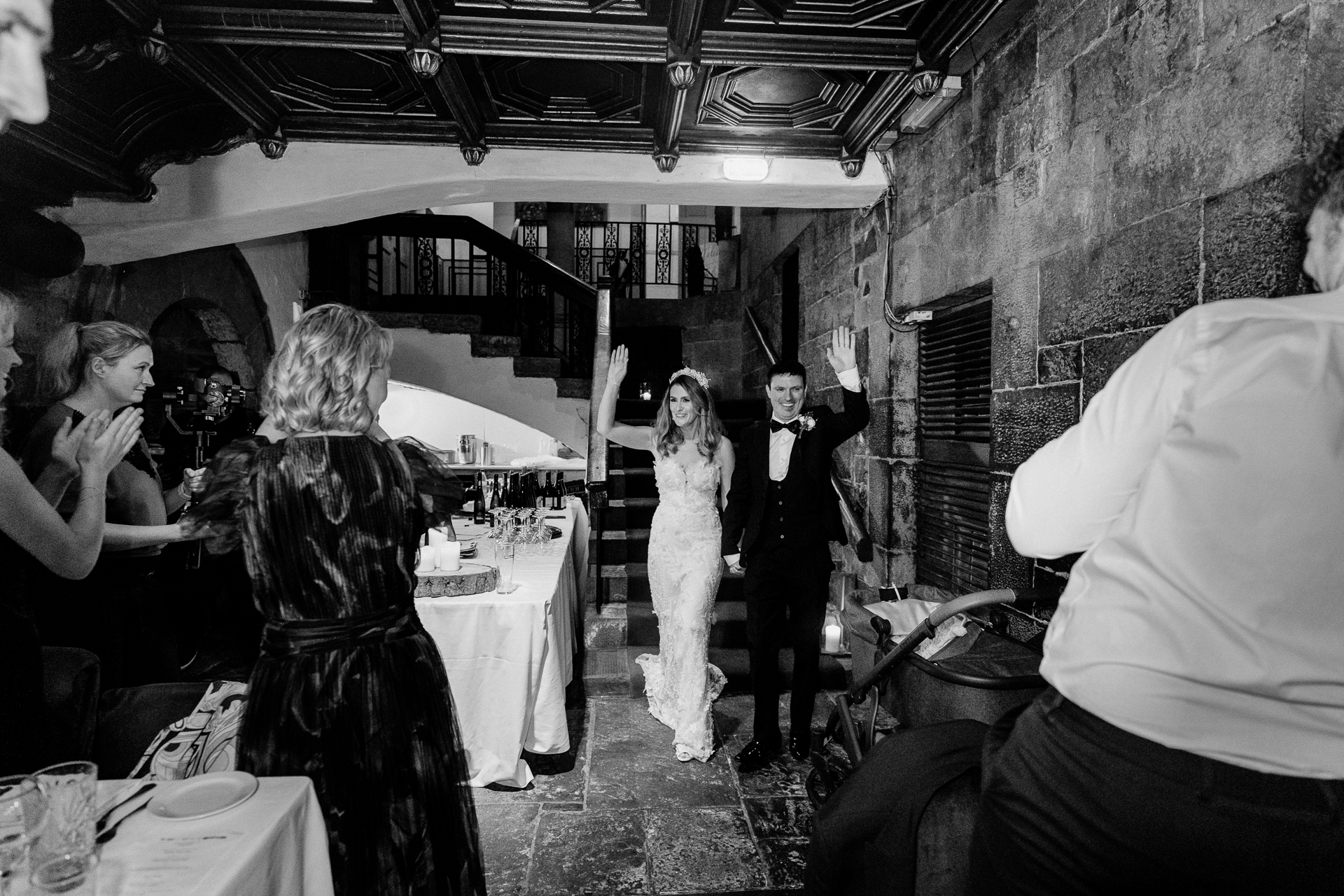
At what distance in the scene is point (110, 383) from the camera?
2.54m

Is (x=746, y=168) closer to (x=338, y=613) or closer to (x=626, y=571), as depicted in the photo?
(x=626, y=571)

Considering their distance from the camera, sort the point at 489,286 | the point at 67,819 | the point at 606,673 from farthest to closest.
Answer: the point at 489,286 → the point at 606,673 → the point at 67,819

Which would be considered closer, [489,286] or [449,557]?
[449,557]

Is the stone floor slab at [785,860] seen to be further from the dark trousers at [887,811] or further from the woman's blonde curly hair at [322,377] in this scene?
the woman's blonde curly hair at [322,377]

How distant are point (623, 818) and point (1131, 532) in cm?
240

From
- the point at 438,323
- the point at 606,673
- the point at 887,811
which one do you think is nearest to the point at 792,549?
the point at 606,673

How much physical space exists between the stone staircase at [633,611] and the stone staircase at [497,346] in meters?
1.46

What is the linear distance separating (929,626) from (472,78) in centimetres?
307

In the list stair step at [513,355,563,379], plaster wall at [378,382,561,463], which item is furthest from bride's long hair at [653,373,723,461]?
plaster wall at [378,382,561,463]

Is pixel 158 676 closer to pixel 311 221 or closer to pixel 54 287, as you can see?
pixel 54 287

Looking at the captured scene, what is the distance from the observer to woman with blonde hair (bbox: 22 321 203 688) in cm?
242

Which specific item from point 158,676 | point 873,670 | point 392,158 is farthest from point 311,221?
point 873,670

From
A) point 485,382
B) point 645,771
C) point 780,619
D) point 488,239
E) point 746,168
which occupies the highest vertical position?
point 488,239

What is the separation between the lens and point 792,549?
3.17 m
